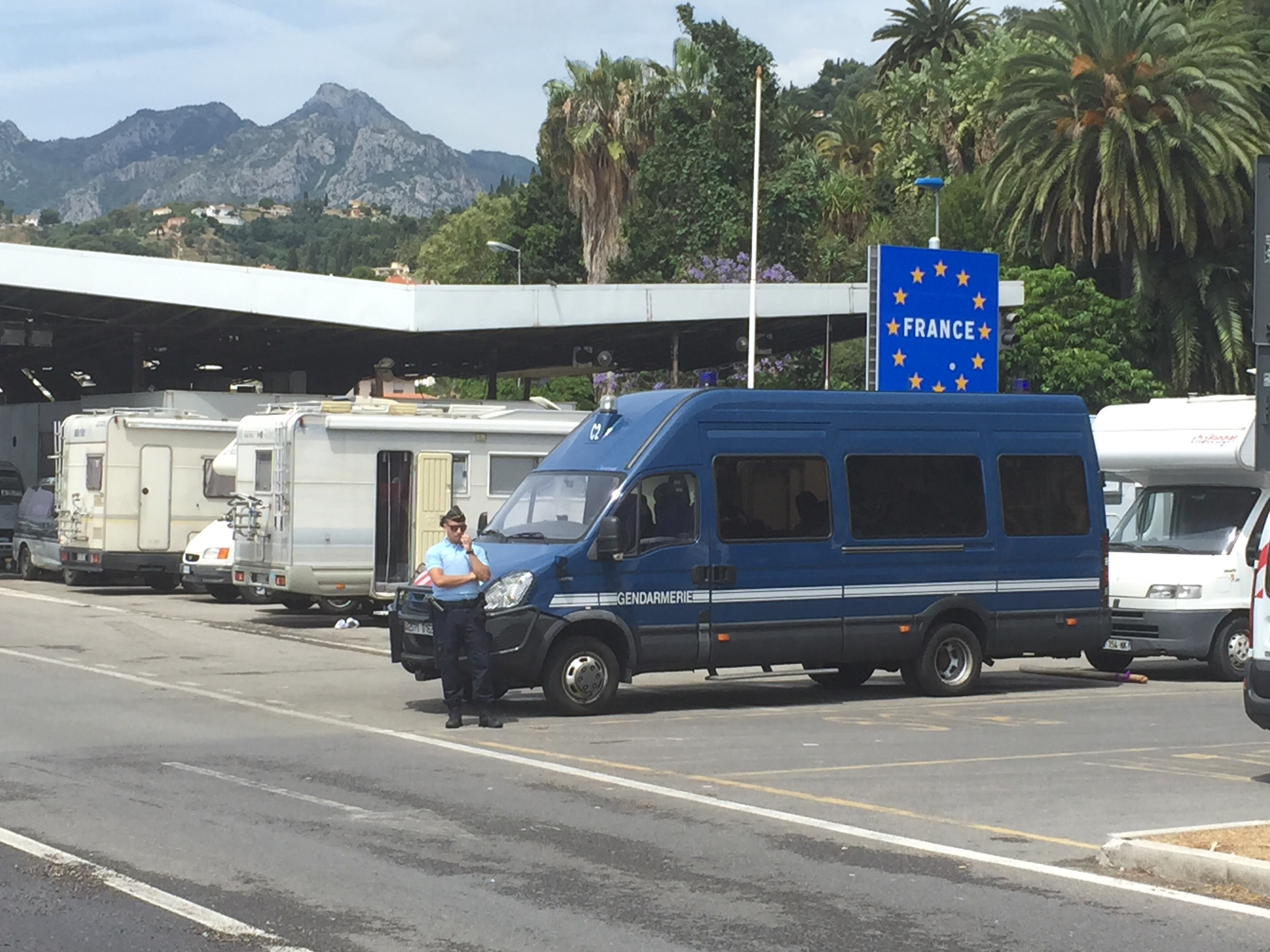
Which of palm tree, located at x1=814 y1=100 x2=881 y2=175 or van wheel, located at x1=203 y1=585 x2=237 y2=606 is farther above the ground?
palm tree, located at x1=814 y1=100 x2=881 y2=175

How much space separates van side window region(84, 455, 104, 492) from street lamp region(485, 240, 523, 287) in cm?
2830

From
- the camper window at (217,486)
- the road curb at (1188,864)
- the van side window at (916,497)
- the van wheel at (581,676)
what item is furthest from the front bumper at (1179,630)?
the camper window at (217,486)

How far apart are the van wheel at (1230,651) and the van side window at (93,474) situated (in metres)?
19.2

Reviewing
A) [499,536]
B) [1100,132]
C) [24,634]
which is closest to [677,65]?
[1100,132]

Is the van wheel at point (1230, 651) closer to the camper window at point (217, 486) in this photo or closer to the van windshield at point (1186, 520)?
the van windshield at point (1186, 520)

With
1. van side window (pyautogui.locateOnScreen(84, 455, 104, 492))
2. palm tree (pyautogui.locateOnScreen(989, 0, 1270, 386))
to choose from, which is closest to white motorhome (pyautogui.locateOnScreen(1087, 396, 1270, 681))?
van side window (pyautogui.locateOnScreen(84, 455, 104, 492))

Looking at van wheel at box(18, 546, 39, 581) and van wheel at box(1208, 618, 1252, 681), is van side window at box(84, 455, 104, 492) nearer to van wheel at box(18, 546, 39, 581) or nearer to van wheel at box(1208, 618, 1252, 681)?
van wheel at box(18, 546, 39, 581)

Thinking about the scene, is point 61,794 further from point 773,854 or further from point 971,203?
point 971,203

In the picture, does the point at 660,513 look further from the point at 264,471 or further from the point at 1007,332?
the point at 1007,332

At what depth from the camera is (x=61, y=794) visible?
34.4ft

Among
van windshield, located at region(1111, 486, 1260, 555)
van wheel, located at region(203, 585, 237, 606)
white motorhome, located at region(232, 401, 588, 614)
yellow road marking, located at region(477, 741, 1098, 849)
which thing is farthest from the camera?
van wheel, located at region(203, 585, 237, 606)

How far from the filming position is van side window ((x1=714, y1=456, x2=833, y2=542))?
626 inches

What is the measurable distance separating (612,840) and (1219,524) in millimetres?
12639

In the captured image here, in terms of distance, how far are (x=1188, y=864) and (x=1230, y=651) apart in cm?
1175
